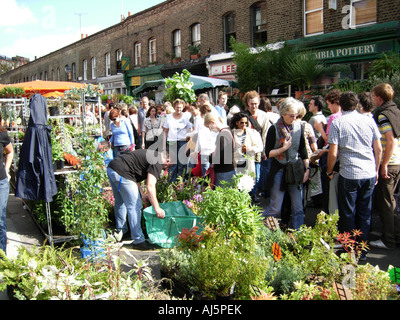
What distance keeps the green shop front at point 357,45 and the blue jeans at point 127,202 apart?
9508 millimetres

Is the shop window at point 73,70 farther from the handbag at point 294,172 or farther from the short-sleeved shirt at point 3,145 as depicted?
the handbag at point 294,172

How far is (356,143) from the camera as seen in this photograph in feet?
14.7

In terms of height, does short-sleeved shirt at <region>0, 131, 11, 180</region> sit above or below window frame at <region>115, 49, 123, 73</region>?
below

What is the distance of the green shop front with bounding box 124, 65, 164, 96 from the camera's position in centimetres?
2339

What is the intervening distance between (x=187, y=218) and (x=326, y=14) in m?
11.3

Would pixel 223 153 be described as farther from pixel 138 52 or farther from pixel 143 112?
pixel 138 52

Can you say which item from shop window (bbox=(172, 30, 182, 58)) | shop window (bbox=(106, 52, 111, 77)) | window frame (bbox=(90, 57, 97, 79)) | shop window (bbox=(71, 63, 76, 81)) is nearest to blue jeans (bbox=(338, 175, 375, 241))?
shop window (bbox=(172, 30, 182, 58))

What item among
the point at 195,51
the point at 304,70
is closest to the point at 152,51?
the point at 195,51

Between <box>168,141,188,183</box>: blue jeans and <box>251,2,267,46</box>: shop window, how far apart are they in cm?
→ 903

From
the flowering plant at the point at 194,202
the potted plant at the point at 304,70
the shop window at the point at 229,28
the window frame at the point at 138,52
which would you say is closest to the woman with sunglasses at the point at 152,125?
the potted plant at the point at 304,70

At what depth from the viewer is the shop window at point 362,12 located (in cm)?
1216

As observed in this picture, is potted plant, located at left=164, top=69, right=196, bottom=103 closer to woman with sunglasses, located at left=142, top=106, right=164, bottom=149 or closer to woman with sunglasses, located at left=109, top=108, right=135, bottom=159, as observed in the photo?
woman with sunglasses, located at left=142, top=106, right=164, bottom=149
